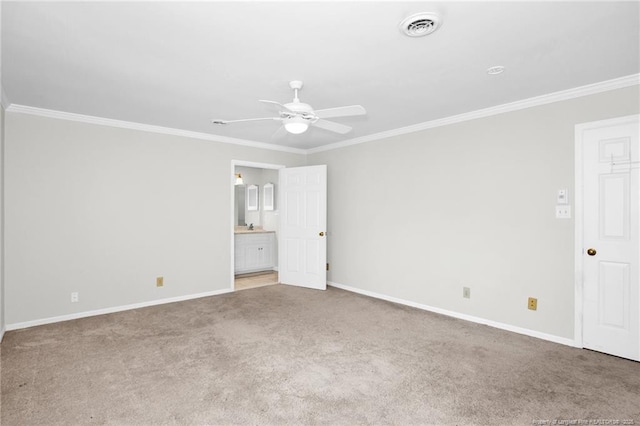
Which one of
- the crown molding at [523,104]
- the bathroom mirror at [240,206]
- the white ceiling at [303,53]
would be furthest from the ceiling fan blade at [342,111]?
the bathroom mirror at [240,206]

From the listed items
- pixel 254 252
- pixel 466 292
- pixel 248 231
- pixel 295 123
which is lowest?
pixel 466 292

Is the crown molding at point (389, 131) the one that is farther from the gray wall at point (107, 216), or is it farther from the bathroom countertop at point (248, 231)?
the bathroom countertop at point (248, 231)

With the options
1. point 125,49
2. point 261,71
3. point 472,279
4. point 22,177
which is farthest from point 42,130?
point 472,279

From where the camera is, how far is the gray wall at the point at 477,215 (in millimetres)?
3209

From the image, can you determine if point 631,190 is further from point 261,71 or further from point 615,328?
point 261,71

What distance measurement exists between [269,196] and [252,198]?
22.4 inches

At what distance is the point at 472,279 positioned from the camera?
3826 mm

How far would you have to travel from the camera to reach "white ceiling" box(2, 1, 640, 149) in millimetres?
1892

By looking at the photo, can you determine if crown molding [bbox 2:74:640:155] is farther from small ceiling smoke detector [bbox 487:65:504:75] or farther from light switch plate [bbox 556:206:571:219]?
light switch plate [bbox 556:206:571:219]

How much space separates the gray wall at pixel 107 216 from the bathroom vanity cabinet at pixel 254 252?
1248 mm

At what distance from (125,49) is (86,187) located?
2.35 m

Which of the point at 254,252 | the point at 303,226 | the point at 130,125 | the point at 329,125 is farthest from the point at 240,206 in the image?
the point at 329,125

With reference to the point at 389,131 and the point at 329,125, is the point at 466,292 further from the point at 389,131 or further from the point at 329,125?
the point at 329,125

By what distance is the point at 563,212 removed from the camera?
318cm
